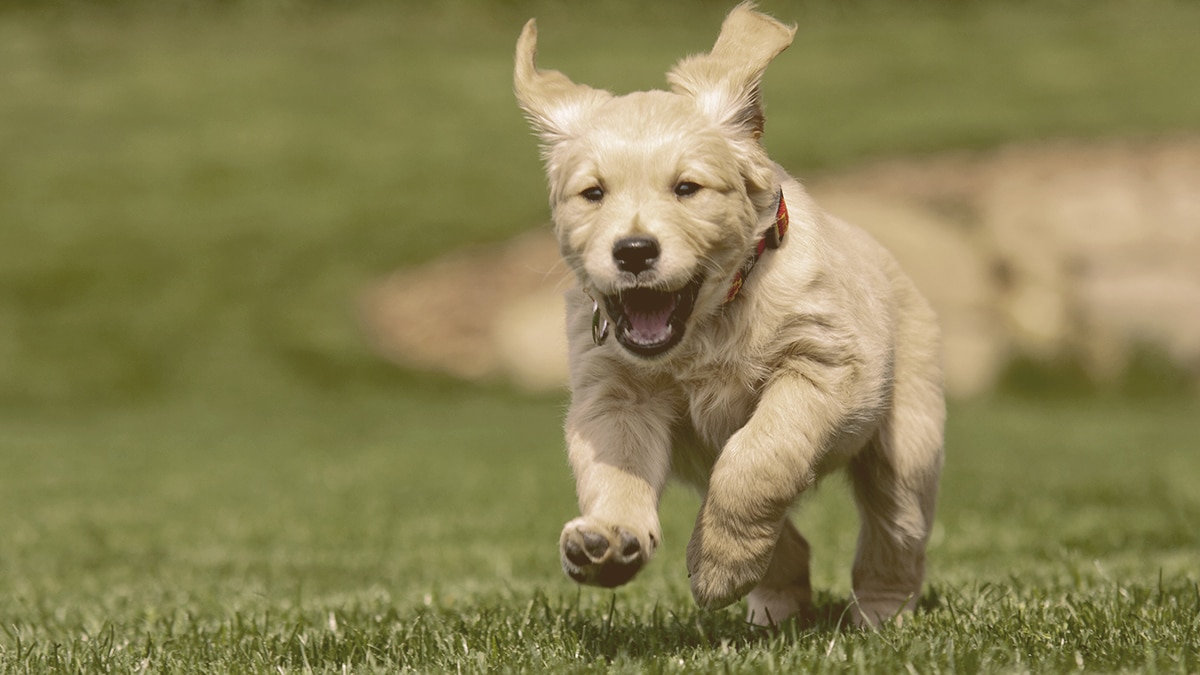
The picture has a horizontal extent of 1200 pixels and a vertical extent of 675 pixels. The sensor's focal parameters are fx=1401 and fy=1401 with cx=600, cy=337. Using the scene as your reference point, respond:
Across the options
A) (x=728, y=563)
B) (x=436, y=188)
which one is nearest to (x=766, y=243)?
(x=728, y=563)

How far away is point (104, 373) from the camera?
17438 mm

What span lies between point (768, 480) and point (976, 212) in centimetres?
1632

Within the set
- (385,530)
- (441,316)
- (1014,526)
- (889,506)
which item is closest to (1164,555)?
(1014,526)

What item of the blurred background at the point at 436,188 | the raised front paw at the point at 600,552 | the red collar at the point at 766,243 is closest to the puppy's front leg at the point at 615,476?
the raised front paw at the point at 600,552

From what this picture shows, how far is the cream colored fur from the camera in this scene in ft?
12.3

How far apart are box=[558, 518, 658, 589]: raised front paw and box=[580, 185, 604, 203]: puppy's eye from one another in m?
0.89

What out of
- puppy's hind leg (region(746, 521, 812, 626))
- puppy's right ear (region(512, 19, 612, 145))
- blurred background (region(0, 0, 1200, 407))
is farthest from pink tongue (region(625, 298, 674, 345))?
blurred background (region(0, 0, 1200, 407))

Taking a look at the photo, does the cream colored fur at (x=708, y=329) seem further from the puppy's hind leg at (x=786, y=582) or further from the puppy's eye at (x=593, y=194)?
the puppy's hind leg at (x=786, y=582)

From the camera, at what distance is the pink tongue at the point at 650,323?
12.3 ft

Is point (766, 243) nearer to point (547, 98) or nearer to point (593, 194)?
point (593, 194)

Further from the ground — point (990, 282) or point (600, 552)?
point (990, 282)

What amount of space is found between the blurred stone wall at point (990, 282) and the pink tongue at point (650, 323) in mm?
13783

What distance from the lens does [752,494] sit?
377cm

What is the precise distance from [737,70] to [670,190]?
48 cm
